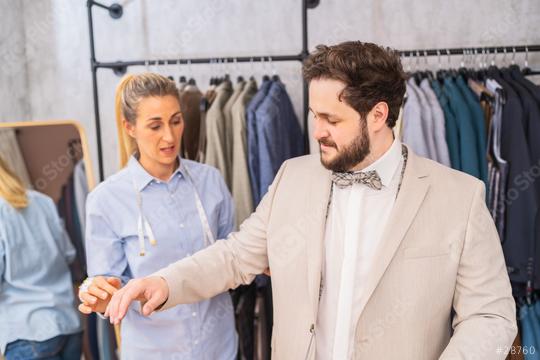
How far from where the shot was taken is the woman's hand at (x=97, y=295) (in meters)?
1.35

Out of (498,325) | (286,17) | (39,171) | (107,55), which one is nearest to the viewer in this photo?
(498,325)

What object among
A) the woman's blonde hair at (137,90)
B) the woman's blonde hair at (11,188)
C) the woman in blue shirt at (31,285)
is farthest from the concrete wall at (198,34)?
the woman's blonde hair at (137,90)

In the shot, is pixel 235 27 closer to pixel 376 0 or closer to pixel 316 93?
pixel 376 0

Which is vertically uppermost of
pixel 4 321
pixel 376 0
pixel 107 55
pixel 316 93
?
pixel 376 0

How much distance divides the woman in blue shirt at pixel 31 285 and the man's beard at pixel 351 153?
147cm

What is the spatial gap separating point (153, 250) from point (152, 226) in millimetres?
81

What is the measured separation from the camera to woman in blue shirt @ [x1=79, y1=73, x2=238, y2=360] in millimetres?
1703

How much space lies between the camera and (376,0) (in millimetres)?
2893

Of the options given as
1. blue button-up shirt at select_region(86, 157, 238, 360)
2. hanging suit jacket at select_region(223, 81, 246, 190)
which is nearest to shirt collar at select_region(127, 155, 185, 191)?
blue button-up shirt at select_region(86, 157, 238, 360)

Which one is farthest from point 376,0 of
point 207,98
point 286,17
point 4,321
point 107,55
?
point 4,321

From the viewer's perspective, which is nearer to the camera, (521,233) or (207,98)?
(521,233)

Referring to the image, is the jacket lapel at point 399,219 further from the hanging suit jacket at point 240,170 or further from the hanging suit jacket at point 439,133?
the hanging suit jacket at point 240,170

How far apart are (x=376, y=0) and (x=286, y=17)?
1.70 feet

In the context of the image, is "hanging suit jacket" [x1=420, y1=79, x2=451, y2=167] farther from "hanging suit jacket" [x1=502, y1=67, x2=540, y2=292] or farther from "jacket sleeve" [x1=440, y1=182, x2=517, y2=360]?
"jacket sleeve" [x1=440, y1=182, x2=517, y2=360]
